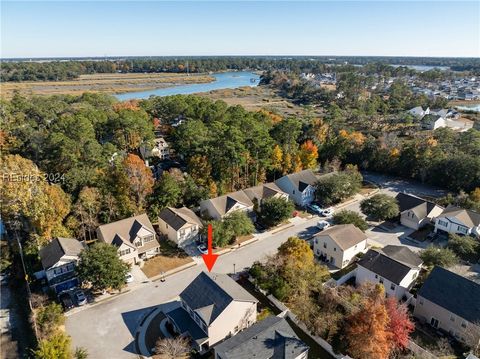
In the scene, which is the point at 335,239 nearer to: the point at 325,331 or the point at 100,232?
the point at 325,331

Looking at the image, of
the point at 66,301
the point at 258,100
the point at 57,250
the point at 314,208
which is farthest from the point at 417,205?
the point at 258,100

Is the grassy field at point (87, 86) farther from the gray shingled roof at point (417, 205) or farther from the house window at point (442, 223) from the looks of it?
the house window at point (442, 223)

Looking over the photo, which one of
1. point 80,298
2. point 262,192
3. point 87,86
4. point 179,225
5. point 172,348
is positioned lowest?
point 80,298

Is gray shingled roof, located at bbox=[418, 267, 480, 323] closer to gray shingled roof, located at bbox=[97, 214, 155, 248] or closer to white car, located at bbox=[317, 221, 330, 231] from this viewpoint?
white car, located at bbox=[317, 221, 330, 231]

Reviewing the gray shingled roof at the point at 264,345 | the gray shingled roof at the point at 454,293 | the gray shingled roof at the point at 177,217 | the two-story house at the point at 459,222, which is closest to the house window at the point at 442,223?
the two-story house at the point at 459,222

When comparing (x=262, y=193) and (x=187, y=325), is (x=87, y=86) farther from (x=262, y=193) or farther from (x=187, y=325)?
(x=187, y=325)

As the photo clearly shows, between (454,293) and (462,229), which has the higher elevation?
(454,293)

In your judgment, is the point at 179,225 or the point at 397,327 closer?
the point at 397,327
